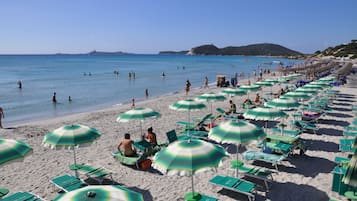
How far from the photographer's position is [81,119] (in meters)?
16.9

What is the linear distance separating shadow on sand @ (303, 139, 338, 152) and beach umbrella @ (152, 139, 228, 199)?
243 inches

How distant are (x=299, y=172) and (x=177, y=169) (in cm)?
477

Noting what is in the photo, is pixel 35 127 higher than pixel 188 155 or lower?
lower

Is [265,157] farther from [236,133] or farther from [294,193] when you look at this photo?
[236,133]

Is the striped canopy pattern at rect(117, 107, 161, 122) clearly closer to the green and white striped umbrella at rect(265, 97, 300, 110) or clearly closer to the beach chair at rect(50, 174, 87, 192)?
the beach chair at rect(50, 174, 87, 192)

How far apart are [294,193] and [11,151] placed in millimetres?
6466

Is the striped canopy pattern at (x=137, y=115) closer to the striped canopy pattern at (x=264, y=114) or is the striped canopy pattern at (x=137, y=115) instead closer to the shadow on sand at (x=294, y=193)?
the striped canopy pattern at (x=264, y=114)

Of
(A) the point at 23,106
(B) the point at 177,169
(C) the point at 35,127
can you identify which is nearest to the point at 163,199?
(B) the point at 177,169

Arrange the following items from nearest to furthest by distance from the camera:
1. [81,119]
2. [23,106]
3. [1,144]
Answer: [1,144], [81,119], [23,106]

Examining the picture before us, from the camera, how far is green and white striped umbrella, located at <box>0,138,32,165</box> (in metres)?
5.72

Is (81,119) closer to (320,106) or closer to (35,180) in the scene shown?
(35,180)

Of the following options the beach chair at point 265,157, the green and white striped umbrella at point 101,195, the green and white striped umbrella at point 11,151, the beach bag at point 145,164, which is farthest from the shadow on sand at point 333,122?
the green and white striped umbrella at point 11,151

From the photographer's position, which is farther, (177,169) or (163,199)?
(163,199)

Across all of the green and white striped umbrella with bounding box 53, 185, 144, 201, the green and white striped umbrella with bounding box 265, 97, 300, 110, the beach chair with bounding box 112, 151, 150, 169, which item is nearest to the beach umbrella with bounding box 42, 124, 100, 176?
the beach chair with bounding box 112, 151, 150, 169
